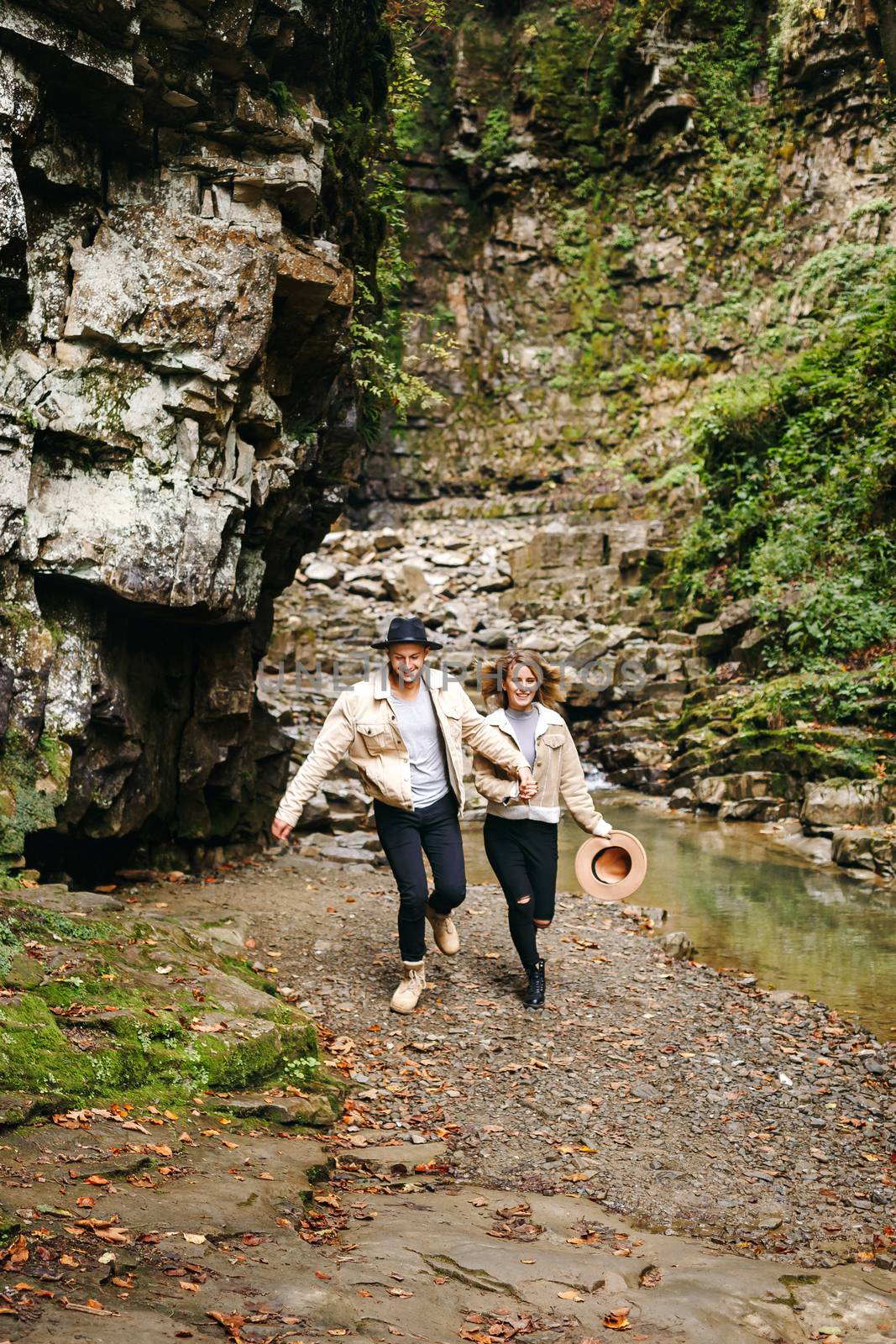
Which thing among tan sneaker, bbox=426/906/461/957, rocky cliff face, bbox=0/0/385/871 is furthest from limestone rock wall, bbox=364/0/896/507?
tan sneaker, bbox=426/906/461/957

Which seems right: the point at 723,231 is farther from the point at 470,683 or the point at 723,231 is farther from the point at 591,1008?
the point at 591,1008

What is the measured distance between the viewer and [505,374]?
34.1 meters

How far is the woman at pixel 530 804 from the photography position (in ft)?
20.9

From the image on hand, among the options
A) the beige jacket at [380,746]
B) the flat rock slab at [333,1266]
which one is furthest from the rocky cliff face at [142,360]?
the flat rock slab at [333,1266]

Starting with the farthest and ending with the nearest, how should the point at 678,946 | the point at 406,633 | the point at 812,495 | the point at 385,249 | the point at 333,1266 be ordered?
1. the point at 812,495
2. the point at 385,249
3. the point at 678,946
4. the point at 406,633
5. the point at 333,1266

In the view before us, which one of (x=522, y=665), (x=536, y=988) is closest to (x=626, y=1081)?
(x=536, y=988)

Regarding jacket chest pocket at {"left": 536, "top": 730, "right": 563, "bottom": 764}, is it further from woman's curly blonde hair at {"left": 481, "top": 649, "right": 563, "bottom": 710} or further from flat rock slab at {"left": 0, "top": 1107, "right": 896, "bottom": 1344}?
flat rock slab at {"left": 0, "top": 1107, "right": 896, "bottom": 1344}

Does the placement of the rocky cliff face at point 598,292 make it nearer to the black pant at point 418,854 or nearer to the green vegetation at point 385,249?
the green vegetation at point 385,249

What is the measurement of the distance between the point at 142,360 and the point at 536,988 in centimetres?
538

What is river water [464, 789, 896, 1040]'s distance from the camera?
26.2ft

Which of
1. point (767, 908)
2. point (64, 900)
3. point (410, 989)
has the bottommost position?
point (410, 989)

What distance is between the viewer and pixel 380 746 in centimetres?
617

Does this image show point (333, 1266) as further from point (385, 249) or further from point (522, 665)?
point (385, 249)

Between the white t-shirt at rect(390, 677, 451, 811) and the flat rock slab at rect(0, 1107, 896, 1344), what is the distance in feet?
7.72
